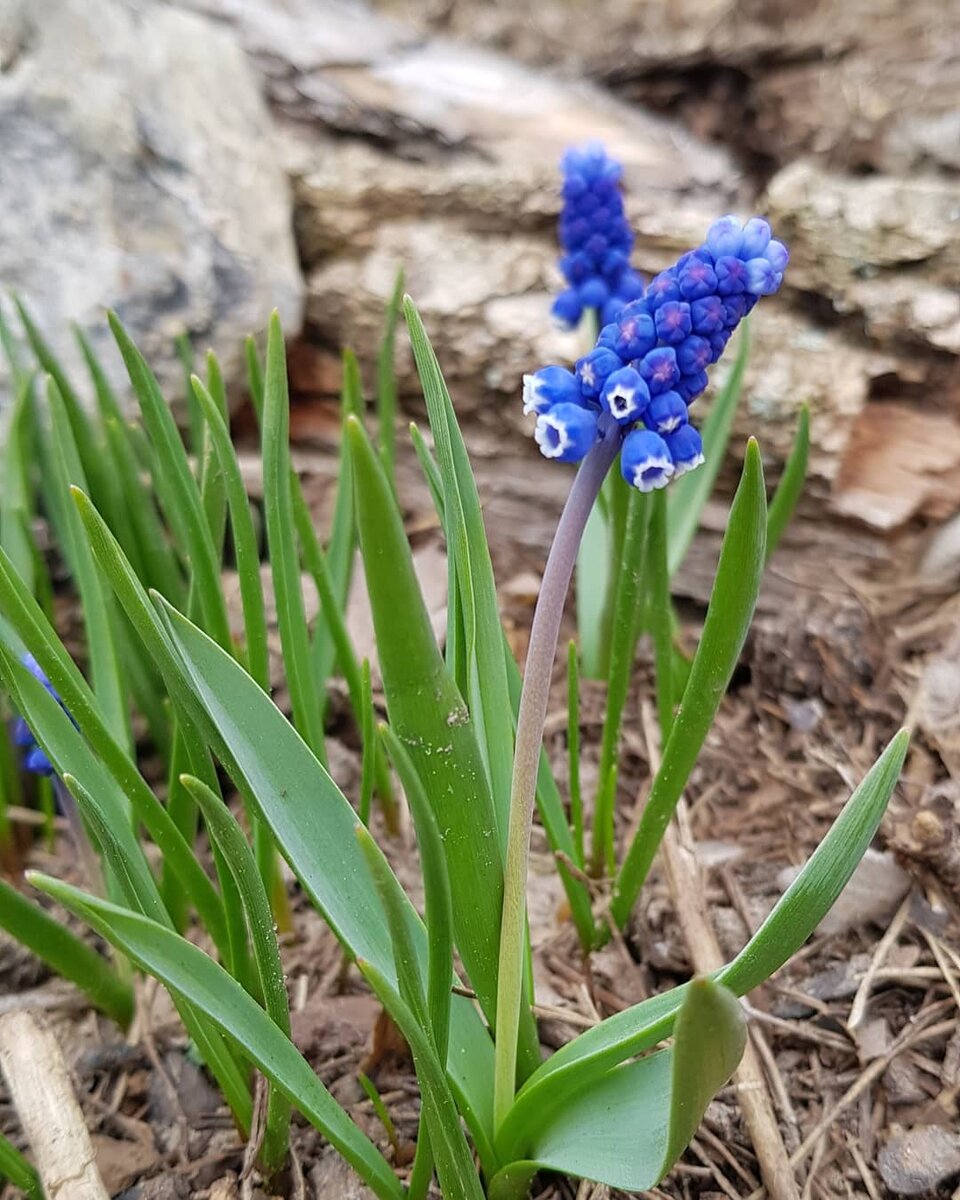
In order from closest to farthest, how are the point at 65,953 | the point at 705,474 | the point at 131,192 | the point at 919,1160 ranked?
the point at 919,1160, the point at 65,953, the point at 705,474, the point at 131,192

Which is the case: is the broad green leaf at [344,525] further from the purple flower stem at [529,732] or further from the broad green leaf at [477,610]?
the purple flower stem at [529,732]

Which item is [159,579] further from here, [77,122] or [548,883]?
[77,122]

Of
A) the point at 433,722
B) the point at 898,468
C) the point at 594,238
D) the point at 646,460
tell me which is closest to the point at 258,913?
the point at 433,722

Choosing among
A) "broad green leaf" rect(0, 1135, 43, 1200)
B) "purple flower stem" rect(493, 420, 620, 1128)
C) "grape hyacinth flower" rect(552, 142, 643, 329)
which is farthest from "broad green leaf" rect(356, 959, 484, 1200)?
"grape hyacinth flower" rect(552, 142, 643, 329)

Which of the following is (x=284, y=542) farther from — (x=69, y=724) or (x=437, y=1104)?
(x=437, y=1104)

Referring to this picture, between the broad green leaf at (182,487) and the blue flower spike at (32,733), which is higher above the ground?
the broad green leaf at (182,487)

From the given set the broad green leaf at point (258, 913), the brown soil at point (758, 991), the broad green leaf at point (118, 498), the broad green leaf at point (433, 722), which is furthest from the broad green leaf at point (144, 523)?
the broad green leaf at point (433, 722)
